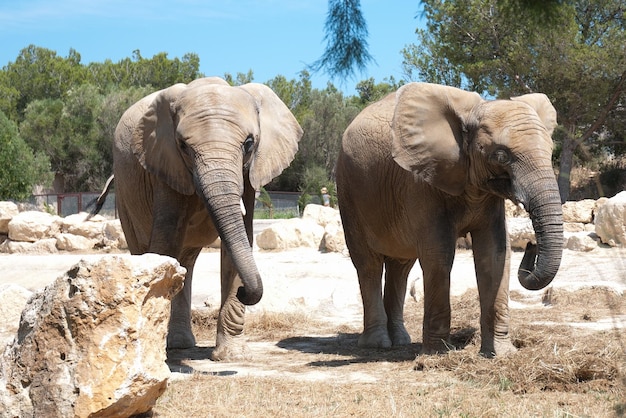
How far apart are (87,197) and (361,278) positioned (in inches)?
1039

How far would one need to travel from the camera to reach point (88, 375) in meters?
5.30

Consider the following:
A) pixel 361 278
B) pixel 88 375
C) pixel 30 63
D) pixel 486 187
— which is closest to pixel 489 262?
pixel 486 187

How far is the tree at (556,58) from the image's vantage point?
2591cm

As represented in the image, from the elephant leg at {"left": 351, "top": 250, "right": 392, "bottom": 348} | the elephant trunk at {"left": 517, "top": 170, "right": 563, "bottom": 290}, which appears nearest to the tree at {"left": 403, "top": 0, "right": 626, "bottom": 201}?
the elephant leg at {"left": 351, "top": 250, "right": 392, "bottom": 348}

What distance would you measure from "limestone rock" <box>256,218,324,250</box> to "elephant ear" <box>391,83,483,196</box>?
10.9 m

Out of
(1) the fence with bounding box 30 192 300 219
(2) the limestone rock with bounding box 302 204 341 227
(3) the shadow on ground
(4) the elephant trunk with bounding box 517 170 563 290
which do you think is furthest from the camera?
(1) the fence with bounding box 30 192 300 219

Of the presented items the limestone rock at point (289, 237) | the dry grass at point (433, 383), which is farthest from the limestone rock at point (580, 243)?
the dry grass at point (433, 383)

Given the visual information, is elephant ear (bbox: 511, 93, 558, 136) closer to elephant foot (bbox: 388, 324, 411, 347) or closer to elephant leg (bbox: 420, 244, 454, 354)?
elephant leg (bbox: 420, 244, 454, 354)

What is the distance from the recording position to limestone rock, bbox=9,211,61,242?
23.3 m

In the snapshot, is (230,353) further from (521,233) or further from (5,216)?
(5,216)

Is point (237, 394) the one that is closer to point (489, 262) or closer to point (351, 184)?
point (489, 262)

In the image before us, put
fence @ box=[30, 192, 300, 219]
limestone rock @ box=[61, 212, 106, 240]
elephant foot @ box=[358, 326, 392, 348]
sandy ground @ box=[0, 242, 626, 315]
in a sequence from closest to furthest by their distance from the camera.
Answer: elephant foot @ box=[358, 326, 392, 348] < sandy ground @ box=[0, 242, 626, 315] < limestone rock @ box=[61, 212, 106, 240] < fence @ box=[30, 192, 300, 219]

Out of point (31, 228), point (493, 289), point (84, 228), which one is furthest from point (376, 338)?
point (31, 228)

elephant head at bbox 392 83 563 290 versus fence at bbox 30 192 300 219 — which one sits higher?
fence at bbox 30 192 300 219
